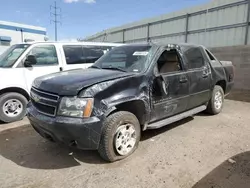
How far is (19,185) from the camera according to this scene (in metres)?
2.68

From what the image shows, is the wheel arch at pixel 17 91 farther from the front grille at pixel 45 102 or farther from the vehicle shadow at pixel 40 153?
the front grille at pixel 45 102

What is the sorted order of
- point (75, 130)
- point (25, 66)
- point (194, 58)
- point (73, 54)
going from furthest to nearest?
point (73, 54), point (25, 66), point (194, 58), point (75, 130)

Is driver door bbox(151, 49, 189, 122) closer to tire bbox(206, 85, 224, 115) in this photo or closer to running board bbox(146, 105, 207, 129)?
running board bbox(146, 105, 207, 129)

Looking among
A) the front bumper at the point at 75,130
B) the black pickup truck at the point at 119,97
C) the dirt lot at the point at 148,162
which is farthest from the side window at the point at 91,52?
the front bumper at the point at 75,130

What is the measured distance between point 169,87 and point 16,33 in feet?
75.2

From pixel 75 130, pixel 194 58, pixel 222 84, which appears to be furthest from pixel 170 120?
pixel 222 84

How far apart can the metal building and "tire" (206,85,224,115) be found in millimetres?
17819

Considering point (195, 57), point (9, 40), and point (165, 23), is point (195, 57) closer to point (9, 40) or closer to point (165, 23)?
point (165, 23)

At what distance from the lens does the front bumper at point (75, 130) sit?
274cm

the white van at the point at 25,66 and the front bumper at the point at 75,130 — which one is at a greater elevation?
the white van at the point at 25,66

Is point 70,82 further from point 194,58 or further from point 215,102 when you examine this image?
point 215,102

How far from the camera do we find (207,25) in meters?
12.1

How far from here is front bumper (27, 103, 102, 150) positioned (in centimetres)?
274

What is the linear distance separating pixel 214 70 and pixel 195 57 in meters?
0.77
